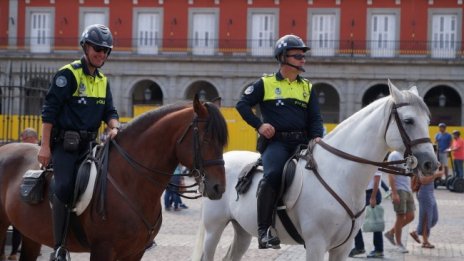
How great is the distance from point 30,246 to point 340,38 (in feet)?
106

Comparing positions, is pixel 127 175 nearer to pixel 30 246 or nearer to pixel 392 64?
pixel 30 246

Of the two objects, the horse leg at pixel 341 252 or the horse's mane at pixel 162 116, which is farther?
the horse leg at pixel 341 252

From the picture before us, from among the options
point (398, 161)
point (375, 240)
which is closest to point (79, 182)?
point (398, 161)

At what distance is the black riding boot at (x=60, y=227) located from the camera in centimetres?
540

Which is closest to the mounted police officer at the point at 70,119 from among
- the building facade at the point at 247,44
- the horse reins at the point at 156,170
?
the horse reins at the point at 156,170

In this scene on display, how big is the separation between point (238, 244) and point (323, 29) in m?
31.4

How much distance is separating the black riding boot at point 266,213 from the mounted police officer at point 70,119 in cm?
148

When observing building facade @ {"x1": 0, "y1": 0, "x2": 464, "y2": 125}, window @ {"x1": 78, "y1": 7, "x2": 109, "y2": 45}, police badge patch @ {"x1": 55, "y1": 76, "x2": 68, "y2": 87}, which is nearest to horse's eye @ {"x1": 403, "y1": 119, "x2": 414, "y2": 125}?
police badge patch @ {"x1": 55, "y1": 76, "x2": 68, "y2": 87}

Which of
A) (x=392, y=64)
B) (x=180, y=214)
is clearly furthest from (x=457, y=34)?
(x=180, y=214)

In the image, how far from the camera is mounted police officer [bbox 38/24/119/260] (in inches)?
214

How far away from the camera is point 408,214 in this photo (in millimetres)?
11250

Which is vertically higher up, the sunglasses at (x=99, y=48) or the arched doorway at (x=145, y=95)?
the arched doorway at (x=145, y=95)

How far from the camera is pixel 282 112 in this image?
655 centimetres

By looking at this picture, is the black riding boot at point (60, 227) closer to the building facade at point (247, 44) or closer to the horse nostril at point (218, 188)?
the horse nostril at point (218, 188)
